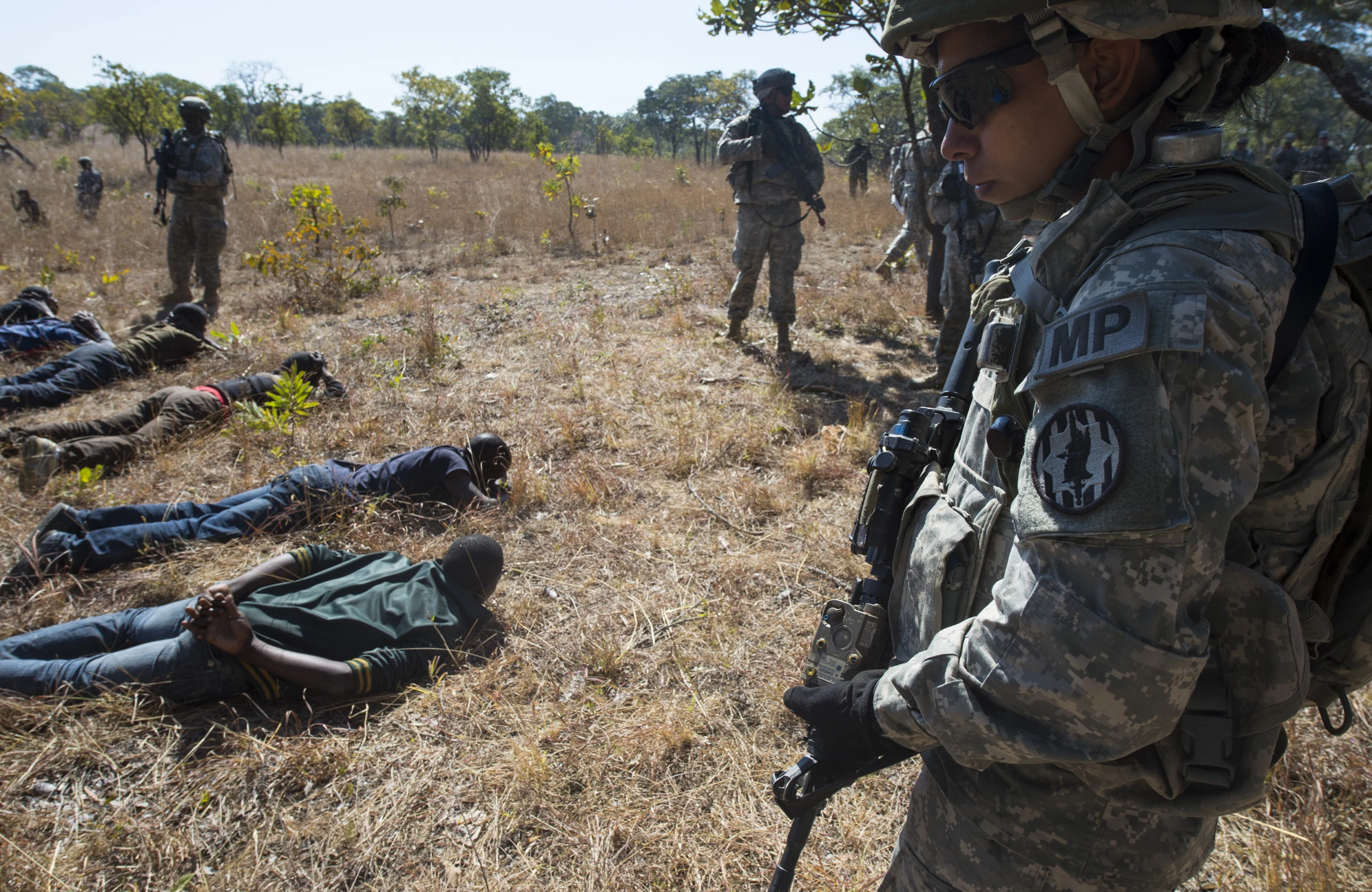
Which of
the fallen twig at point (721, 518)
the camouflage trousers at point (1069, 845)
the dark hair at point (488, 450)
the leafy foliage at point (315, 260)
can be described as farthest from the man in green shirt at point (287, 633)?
the leafy foliage at point (315, 260)

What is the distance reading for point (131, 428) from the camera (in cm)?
414

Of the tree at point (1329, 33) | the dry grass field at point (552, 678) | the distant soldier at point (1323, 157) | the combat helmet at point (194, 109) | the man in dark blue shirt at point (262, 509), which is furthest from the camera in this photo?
the distant soldier at point (1323, 157)

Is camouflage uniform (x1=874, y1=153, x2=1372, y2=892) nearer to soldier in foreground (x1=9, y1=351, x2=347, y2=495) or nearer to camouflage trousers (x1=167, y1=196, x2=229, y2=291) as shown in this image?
soldier in foreground (x1=9, y1=351, x2=347, y2=495)

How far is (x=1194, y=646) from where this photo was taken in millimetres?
685

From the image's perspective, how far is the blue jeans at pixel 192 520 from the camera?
2949 mm

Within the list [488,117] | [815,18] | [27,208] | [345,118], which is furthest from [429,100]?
[815,18]

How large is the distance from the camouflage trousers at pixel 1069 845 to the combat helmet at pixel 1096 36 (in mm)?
766

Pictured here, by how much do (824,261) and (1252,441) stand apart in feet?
31.3

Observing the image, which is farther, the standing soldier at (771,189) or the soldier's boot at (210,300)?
the soldier's boot at (210,300)

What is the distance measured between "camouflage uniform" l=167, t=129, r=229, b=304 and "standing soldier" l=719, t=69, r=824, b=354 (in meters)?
4.99

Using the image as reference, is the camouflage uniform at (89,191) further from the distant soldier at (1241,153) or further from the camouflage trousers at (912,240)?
the distant soldier at (1241,153)

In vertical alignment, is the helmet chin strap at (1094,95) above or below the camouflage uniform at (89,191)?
below

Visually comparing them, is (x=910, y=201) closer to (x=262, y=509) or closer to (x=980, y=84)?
(x=262, y=509)

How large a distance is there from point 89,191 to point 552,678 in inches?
550
